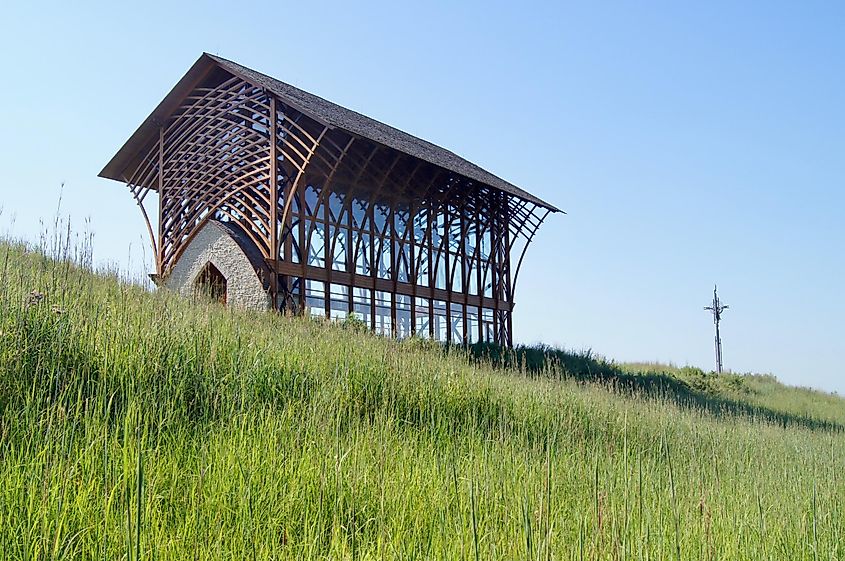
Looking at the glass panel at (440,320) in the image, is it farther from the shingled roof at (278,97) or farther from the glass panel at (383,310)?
the shingled roof at (278,97)

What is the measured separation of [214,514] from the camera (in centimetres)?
402

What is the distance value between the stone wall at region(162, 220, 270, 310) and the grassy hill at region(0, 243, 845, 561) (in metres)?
6.46

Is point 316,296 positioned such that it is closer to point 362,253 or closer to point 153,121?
point 362,253

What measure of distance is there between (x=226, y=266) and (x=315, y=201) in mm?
2712

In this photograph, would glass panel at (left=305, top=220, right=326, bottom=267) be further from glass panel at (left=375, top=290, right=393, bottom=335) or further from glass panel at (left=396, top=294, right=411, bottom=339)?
glass panel at (left=396, top=294, right=411, bottom=339)

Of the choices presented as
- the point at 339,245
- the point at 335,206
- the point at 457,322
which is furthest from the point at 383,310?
the point at 457,322

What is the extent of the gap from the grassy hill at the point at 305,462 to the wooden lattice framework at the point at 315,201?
7019 millimetres

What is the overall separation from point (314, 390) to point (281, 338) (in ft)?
7.03

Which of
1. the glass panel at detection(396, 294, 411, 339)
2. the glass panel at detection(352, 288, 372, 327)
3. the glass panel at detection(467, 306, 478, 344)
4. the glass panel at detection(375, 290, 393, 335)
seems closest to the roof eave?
the glass panel at detection(352, 288, 372, 327)

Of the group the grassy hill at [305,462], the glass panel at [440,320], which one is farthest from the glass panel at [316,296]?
the grassy hill at [305,462]

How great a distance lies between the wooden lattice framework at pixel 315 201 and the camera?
54.3 ft

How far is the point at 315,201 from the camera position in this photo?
17844 millimetres

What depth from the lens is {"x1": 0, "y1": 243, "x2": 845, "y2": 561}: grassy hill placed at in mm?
3619

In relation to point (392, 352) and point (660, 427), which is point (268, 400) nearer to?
point (392, 352)
